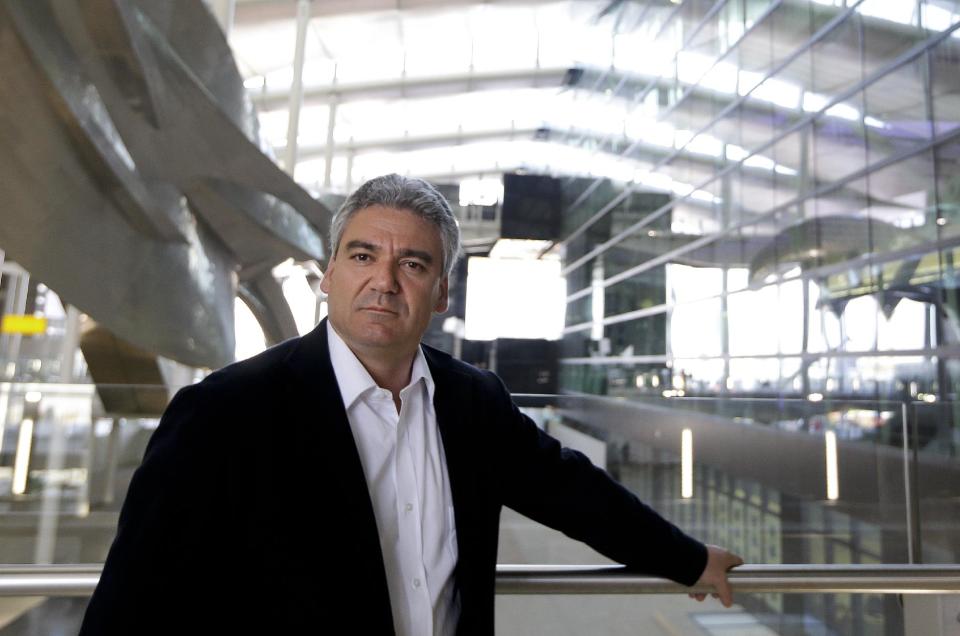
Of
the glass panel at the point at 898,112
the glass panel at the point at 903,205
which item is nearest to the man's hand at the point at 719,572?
the glass panel at the point at 903,205

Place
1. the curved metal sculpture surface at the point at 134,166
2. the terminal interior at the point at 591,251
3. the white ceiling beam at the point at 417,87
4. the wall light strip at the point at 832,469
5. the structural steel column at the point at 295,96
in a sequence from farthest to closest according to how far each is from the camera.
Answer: the white ceiling beam at the point at 417,87 → the structural steel column at the point at 295,96 → the curved metal sculpture surface at the point at 134,166 → the wall light strip at the point at 832,469 → the terminal interior at the point at 591,251

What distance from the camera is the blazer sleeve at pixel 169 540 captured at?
114cm

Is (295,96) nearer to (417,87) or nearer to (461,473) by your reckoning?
(417,87)

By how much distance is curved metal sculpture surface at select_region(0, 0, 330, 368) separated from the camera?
5.87 metres

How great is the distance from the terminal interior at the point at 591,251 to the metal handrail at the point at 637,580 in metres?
0.46

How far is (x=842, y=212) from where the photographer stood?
41.5 feet

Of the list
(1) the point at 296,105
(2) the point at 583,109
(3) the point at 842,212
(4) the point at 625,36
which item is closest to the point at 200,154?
(1) the point at 296,105

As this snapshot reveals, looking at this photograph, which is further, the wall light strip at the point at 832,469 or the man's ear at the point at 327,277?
the wall light strip at the point at 832,469

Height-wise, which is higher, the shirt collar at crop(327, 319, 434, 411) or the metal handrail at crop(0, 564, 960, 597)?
the shirt collar at crop(327, 319, 434, 411)

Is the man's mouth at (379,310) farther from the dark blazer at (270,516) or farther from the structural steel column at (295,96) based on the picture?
the structural steel column at (295,96)

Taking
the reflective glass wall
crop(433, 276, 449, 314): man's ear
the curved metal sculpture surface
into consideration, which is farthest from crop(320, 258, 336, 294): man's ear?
the curved metal sculpture surface

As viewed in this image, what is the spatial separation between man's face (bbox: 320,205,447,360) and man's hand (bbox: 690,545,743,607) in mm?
947

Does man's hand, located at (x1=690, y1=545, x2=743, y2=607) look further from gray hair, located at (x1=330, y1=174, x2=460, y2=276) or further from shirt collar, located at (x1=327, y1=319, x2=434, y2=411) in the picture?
gray hair, located at (x1=330, y1=174, x2=460, y2=276)

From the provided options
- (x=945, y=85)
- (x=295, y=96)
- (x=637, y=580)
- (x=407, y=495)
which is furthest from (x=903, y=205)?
(x=295, y=96)
